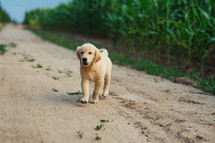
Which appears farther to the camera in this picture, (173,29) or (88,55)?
(173,29)

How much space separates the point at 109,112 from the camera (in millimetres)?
3605

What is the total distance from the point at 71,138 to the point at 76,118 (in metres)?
0.56

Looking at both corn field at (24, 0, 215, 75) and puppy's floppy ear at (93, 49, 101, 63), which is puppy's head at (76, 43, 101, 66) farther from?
corn field at (24, 0, 215, 75)

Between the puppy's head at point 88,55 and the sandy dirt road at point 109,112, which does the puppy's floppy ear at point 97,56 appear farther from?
the sandy dirt road at point 109,112

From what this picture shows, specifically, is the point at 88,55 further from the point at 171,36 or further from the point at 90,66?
the point at 171,36

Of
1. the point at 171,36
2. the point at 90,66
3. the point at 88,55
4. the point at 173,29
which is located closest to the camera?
the point at 88,55

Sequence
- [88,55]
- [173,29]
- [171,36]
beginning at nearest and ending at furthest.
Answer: [88,55] < [171,36] < [173,29]

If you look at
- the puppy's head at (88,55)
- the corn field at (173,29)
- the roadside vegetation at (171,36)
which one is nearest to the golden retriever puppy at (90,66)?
the puppy's head at (88,55)

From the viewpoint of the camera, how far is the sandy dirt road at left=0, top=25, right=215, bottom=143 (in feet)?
9.39

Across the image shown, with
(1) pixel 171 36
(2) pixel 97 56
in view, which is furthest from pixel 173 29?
(2) pixel 97 56

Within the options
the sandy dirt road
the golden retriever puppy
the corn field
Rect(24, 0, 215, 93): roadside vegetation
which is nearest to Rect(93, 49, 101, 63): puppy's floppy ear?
the golden retriever puppy

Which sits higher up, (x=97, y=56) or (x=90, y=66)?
(x=97, y=56)

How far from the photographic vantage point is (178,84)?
5.49m

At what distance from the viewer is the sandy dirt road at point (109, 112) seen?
2861mm
